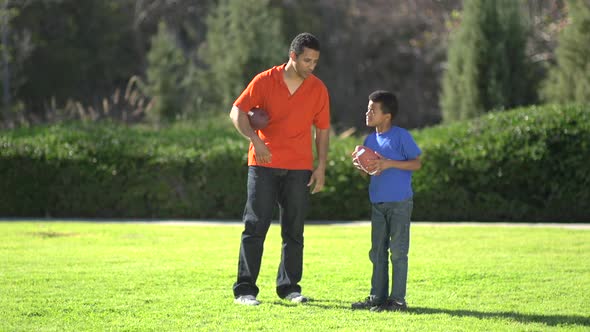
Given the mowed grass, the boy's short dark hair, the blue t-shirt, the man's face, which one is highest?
the man's face

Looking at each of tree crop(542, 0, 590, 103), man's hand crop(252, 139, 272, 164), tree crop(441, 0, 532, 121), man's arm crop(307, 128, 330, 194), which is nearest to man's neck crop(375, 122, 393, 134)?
man's arm crop(307, 128, 330, 194)

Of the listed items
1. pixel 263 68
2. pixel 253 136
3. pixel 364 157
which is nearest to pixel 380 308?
pixel 364 157

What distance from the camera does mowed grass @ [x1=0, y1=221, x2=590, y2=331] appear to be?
621 centimetres

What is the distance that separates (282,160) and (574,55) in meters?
17.0

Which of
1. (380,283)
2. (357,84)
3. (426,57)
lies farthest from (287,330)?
(357,84)

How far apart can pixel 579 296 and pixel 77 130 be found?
10.2 meters

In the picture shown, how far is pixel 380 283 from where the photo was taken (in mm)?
6656

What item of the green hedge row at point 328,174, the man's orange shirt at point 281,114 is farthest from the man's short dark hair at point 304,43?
the green hedge row at point 328,174

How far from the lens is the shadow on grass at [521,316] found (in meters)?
6.18

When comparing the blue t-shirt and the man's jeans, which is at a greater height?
the blue t-shirt

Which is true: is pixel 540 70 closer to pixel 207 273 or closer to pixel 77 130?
pixel 77 130

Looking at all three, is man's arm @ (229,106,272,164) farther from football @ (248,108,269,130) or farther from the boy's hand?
the boy's hand

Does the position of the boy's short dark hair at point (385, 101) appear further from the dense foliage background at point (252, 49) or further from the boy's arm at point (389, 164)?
the dense foliage background at point (252, 49)

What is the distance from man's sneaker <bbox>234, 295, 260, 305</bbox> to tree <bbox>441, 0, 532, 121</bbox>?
54.0 feet
